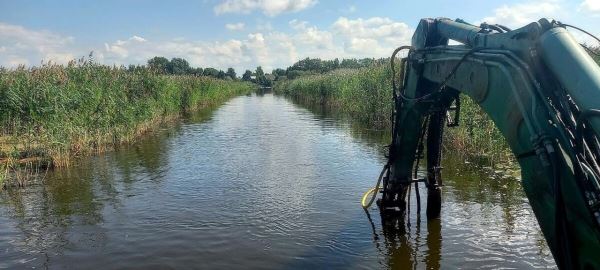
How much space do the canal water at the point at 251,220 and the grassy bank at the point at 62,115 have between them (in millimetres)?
818

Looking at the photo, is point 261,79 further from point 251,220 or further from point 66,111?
point 251,220

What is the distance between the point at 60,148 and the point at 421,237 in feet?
30.8

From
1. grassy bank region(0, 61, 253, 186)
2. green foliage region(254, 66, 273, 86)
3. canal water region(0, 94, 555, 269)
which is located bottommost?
canal water region(0, 94, 555, 269)

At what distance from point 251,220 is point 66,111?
781 centimetres

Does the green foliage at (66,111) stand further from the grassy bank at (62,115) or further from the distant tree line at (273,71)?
the distant tree line at (273,71)

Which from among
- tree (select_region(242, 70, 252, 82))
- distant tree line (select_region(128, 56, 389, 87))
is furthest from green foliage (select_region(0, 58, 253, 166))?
tree (select_region(242, 70, 252, 82))

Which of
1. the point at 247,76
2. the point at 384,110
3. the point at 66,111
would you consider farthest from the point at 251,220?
the point at 247,76

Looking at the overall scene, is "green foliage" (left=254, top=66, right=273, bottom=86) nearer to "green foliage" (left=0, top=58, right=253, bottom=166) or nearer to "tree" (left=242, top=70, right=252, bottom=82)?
"tree" (left=242, top=70, right=252, bottom=82)

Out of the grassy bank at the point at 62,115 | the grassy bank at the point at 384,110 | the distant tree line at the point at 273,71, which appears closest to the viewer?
the grassy bank at the point at 384,110

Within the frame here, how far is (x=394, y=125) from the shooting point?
6.74m

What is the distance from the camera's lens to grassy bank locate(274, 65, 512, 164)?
11.6 meters

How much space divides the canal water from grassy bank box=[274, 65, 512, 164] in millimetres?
808

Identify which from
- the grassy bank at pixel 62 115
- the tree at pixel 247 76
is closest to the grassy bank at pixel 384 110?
the grassy bank at pixel 62 115

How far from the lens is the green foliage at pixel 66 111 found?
12.0m
